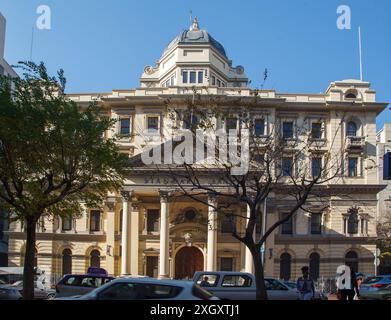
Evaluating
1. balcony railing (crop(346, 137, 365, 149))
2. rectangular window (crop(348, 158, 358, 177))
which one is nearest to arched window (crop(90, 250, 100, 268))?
rectangular window (crop(348, 158, 358, 177))

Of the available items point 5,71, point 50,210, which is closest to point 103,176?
point 50,210

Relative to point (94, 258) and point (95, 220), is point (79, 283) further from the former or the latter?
point (95, 220)

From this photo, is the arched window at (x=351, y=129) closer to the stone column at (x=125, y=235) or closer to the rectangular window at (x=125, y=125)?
the rectangular window at (x=125, y=125)

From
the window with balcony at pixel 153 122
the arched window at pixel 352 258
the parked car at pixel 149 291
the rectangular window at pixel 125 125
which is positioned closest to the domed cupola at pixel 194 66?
the window with balcony at pixel 153 122

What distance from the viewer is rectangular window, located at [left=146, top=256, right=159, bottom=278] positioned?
46.1 meters

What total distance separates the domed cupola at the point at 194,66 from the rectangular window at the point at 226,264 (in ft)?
53.4

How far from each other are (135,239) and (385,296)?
2629 cm

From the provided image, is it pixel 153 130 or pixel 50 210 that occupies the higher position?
pixel 153 130

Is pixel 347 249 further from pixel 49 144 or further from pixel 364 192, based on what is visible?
pixel 49 144

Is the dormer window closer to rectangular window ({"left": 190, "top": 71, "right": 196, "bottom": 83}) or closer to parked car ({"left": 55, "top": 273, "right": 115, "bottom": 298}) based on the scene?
rectangular window ({"left": 190, "top": 71, "right": 196, "bottom": 83})

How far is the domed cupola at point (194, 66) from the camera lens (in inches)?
2061

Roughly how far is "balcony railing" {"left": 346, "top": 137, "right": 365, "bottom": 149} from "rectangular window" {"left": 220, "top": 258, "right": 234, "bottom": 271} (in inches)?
567

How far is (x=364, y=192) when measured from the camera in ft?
154
